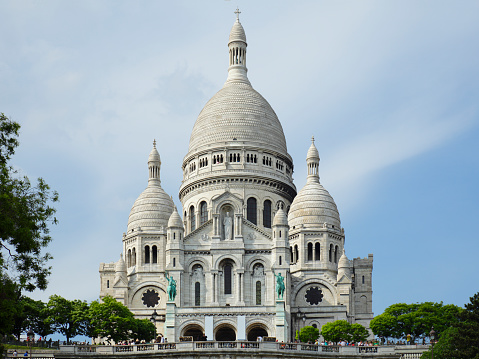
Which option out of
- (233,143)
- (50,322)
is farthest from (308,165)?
(50,322)

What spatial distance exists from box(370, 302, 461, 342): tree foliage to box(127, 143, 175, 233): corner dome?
119ft

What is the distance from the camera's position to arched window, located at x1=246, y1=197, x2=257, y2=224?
14250 cm

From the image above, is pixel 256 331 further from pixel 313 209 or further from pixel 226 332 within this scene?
pixel 313 209

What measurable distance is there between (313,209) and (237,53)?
31.3 meters

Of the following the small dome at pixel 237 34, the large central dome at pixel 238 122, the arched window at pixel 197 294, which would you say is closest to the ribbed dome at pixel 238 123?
the large central dome at pixel 238 122

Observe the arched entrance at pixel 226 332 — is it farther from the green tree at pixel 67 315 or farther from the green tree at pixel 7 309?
the green tree at pixel 7 309

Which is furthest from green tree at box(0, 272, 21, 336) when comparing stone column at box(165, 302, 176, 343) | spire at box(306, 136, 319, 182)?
spire at box(306, 136, 319, 182)

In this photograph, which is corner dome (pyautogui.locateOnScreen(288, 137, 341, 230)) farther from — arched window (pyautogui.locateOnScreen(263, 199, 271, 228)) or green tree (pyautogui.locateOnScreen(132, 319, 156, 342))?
green tree (pyautogui.locateOnScreen(132, 319, 156, 342))

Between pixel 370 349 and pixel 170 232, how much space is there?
187 ft

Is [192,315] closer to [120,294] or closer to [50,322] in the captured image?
[120,294]

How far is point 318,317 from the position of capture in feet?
420

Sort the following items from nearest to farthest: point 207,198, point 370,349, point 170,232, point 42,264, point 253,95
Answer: point 42,264 < point 370,349 < point 170,232 < point 207,198 < point 253,95

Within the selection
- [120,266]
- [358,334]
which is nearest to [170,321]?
[120,266]

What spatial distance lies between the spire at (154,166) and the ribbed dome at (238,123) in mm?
5482
